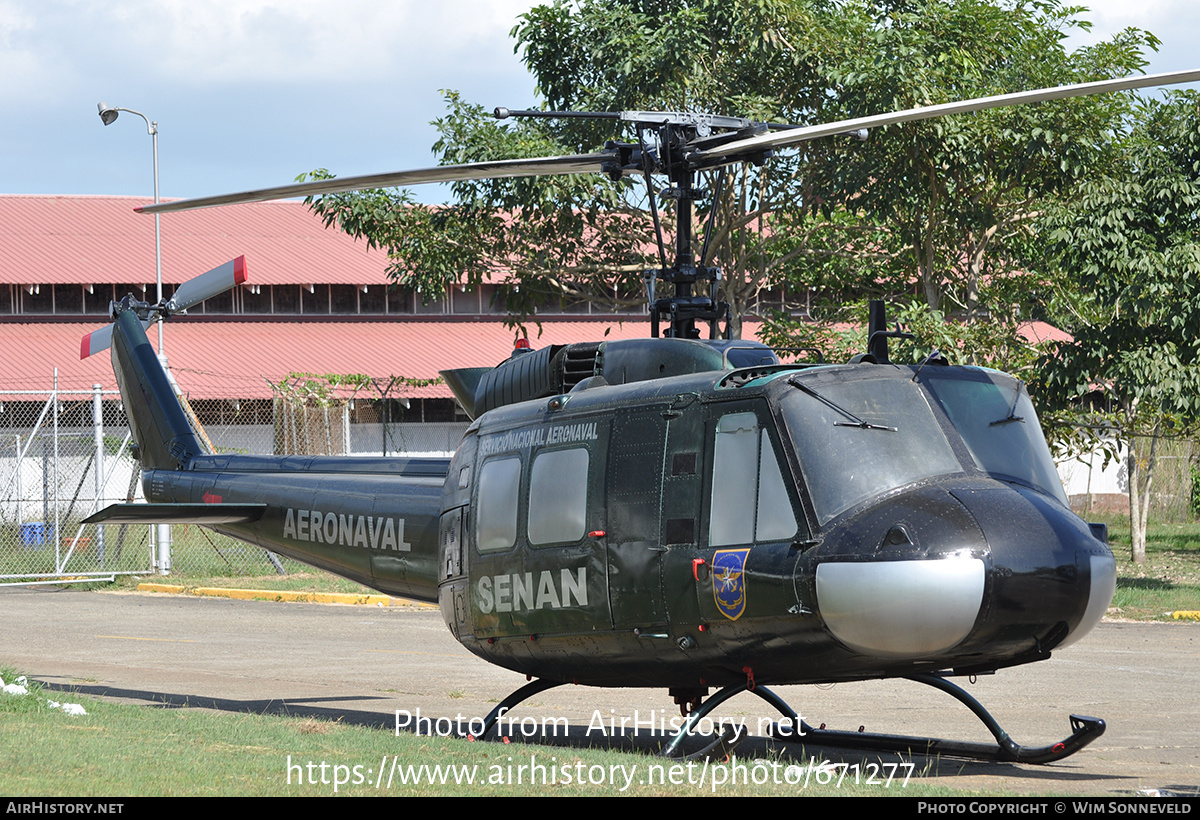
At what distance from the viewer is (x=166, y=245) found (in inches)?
1487

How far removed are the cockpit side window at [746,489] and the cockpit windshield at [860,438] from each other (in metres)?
0.20

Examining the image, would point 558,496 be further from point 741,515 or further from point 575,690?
point 575,690

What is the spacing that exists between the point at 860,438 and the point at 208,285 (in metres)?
7.58

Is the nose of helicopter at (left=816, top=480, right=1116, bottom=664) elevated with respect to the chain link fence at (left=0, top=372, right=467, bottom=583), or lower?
elevated

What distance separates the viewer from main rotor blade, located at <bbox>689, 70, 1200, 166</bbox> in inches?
250

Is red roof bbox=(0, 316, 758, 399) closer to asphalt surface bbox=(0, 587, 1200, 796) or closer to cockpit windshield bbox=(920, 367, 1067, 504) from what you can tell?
asphalt surface bbox=(0, 587, 1200, 796)

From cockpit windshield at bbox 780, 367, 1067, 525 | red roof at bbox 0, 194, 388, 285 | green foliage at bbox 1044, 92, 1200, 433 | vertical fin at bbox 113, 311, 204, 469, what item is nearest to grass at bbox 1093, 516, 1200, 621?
green foliage at bbox 1044, 92, 1200, 433

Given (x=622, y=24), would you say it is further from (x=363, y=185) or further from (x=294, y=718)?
(x=294, y=718)

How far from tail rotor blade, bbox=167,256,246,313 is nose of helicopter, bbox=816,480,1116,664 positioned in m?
6.88

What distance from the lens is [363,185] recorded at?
9109mm

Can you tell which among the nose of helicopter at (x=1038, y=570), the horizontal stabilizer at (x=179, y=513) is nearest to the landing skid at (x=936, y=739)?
the nose of helicopter at (x=1038, y=570)

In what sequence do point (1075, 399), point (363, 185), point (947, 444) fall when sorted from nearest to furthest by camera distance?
point (947, 444) → point (363, 185) → point (1075, 399)

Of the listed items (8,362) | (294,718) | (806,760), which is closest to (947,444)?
(806,760)
